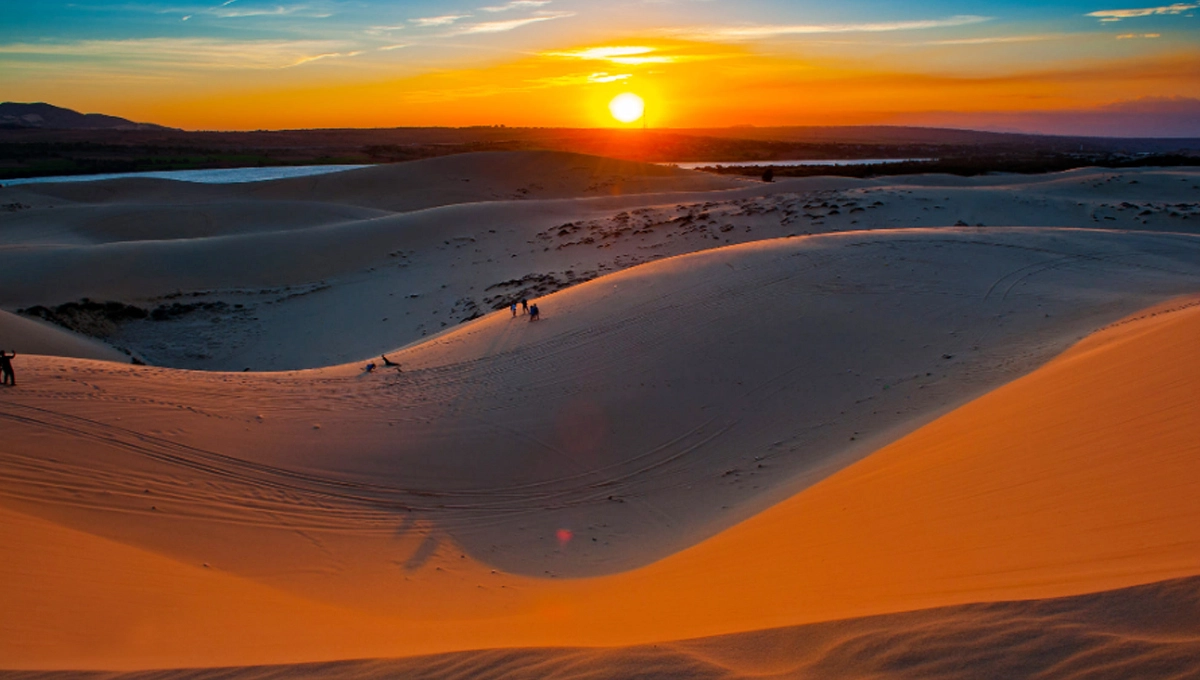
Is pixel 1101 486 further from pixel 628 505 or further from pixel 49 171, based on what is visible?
pixel 49 171

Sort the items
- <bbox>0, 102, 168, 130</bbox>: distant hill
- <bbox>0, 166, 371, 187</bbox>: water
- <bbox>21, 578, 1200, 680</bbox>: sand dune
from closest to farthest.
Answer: <bbox>21, 578, 1200, 680</bbox>: sand dune → <bbox>0, 166, 371, 187</bbox>: water → <bbox>0, 102, 168, 130</bbox>: distant hill

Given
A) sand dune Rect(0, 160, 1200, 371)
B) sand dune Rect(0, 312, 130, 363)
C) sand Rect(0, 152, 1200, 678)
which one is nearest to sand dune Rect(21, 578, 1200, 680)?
sand Rect(0, 152, 1200, 678)

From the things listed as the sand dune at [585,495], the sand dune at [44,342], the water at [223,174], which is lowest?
the sand dune at [44,342]

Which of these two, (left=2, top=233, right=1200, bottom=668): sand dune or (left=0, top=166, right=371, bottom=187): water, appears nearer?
(left=2, top=233, right=1200, bottom=668): sand dune

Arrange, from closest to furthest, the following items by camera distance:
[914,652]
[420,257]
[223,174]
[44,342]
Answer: [914,652] → [44,342] → [420,257] → [223,174]

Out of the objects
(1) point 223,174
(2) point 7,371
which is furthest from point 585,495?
(1) point 223,174

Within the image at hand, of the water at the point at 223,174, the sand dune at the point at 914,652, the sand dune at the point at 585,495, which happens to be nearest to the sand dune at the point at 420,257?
the sand dune at the point at 585,495

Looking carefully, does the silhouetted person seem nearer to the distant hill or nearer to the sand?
the sand

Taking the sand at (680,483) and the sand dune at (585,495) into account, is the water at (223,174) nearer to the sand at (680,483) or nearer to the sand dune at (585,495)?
the sand at (680,483)

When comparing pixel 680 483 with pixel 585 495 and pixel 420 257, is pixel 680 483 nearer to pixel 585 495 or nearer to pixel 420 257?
pixel 585 495
